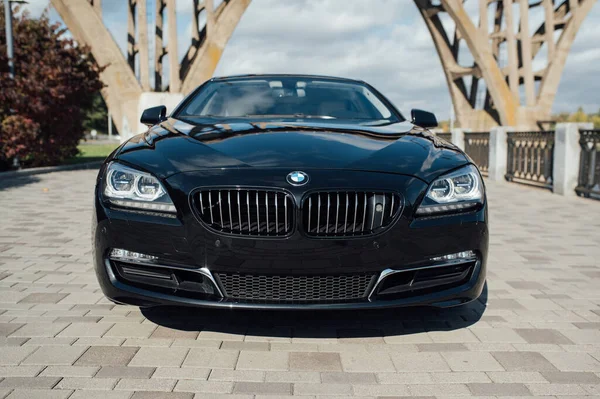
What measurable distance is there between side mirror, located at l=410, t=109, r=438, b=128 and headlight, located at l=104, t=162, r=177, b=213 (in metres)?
2.26

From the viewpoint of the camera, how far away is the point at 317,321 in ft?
11.5

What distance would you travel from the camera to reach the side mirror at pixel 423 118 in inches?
179

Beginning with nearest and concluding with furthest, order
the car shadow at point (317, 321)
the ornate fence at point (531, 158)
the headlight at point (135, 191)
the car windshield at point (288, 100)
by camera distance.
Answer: the headlight at point (135, 191)
the car shadow at point (317, 321)
the car windshield at point (288, 100)
the ornate fence at point (531, 158)

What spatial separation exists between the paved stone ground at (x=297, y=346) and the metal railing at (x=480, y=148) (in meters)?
12.6

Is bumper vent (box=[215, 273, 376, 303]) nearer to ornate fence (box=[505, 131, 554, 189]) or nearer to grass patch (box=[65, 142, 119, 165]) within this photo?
ornate fence (box=[505, 131, 554, 189])

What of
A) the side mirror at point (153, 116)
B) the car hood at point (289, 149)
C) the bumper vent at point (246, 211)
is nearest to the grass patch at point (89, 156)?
the side mirror at point (153, 116)

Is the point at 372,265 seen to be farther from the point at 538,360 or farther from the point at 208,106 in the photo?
the point at 208,106

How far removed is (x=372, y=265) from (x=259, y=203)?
0.63 meters

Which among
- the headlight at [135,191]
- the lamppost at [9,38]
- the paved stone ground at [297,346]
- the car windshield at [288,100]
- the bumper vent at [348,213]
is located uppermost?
the lamppost at [9,38]

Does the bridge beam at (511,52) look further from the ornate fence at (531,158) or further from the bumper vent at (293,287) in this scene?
the bumper vent at (293,287)

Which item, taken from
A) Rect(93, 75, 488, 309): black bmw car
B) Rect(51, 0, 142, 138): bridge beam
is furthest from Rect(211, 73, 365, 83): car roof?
Rect(51, 0, 142, 138): bridge beam

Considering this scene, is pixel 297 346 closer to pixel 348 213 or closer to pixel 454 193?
pixel 348 213

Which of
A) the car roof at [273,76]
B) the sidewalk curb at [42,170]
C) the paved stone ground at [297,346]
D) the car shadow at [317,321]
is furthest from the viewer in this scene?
the sidewalk curb at [42,170]

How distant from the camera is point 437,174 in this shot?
3.11 m
